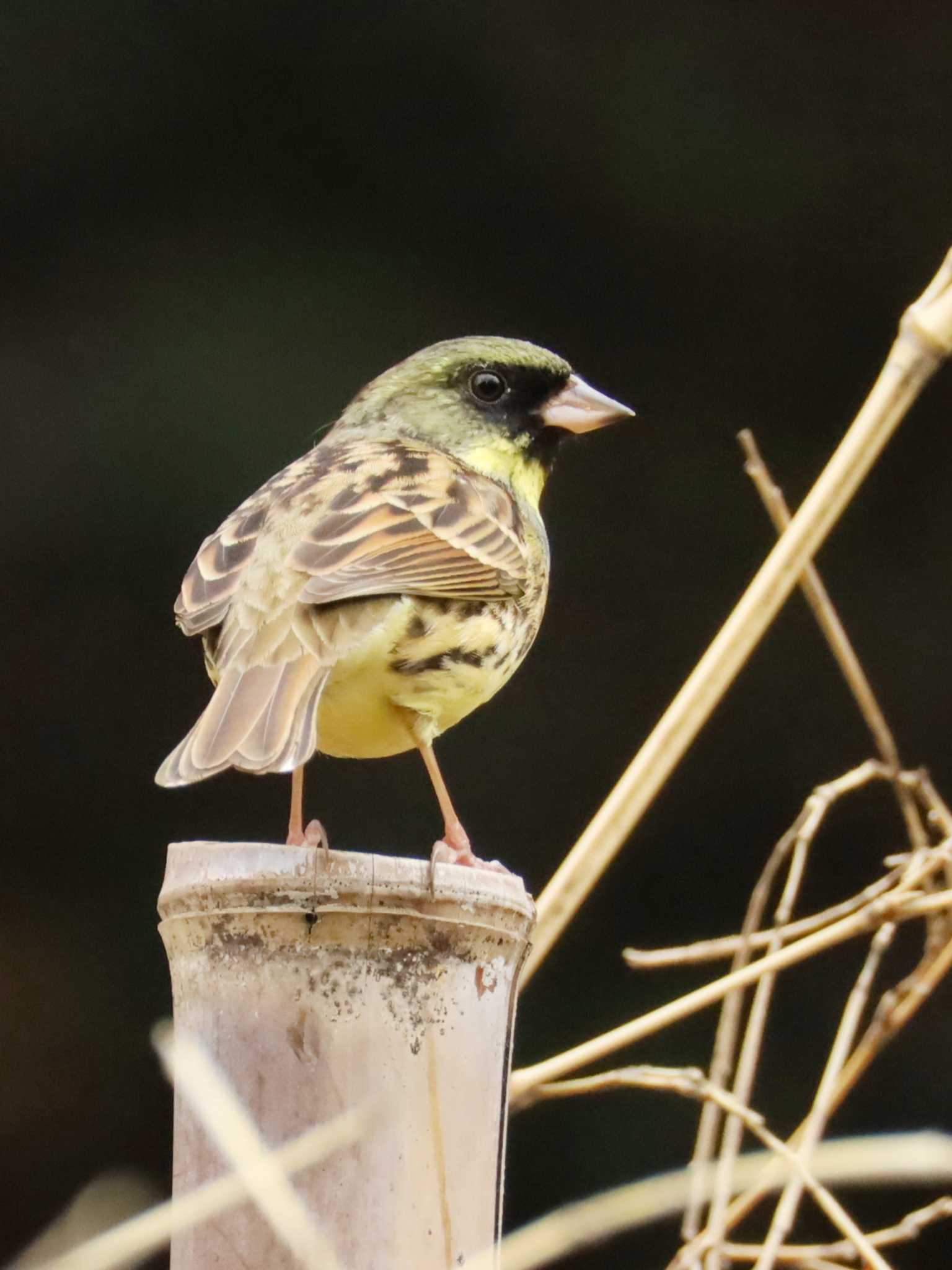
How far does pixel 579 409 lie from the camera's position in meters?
2.65

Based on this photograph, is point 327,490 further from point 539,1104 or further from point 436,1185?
point 539,1104

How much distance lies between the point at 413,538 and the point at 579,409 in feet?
2.05

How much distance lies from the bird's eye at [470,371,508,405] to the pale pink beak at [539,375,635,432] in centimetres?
7

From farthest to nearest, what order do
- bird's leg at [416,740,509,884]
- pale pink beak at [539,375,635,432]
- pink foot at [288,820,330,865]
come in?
pale pink beak at [539,375,635,432]
bird's leg at [416,740,509,884]
pink foot at [288,820,330,865]

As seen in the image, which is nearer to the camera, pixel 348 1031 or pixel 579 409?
pixel 348 1031

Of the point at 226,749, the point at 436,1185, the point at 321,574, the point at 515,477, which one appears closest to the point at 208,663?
the point at 321,574

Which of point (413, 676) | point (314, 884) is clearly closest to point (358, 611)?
point (413, 676)

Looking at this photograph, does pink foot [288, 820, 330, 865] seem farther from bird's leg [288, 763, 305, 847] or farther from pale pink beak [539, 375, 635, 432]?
pale pink beak [539, 375, 635, 432]

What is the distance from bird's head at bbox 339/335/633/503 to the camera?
2.66 meters

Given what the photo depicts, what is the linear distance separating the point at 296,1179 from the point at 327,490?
3.47ft

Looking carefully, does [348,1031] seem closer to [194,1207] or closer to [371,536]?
[194,1207]

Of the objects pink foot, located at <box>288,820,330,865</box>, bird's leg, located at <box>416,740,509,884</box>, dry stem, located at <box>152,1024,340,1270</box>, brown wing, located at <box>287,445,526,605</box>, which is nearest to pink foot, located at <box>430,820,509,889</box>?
bird's leg, located at <box>416,740,509,884</box>

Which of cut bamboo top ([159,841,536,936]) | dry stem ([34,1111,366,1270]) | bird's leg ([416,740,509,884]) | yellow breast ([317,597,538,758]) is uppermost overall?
yellow breast ([317,597,538,758])

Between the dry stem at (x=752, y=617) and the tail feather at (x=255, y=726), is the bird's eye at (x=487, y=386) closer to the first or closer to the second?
the tail feather at (x=255, y=726)
